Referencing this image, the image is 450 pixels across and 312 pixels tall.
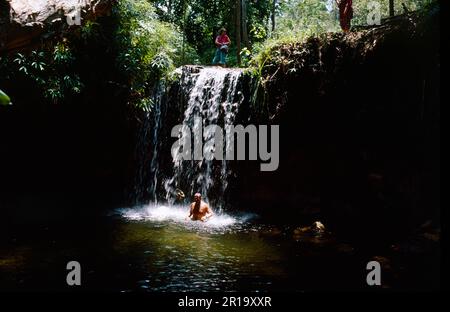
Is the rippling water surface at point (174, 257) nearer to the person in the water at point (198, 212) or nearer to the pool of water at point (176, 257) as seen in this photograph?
the pool of water at point (176, 257)

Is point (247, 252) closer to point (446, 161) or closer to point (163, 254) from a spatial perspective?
point (163, 254)

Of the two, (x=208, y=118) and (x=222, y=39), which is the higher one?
(x=222, y=39)

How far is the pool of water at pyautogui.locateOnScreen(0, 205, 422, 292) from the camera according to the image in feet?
19.8

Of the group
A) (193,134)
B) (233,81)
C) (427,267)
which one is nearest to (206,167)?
(193,134)

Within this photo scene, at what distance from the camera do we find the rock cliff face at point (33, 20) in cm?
559

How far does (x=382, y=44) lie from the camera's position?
8984mm

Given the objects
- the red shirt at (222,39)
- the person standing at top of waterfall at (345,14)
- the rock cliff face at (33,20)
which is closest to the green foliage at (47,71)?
the rock cliff face at (33,20)

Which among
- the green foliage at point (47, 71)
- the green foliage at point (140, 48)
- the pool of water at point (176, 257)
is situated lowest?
the pool of water at point (176, 257)

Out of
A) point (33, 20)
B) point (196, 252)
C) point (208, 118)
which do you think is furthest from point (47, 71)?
point (196, 252)

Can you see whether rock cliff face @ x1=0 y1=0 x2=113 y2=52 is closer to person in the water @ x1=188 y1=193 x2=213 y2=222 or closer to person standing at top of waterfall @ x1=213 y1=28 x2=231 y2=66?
person in the water @ x1=188 y1=193 x2=213 y2=222
